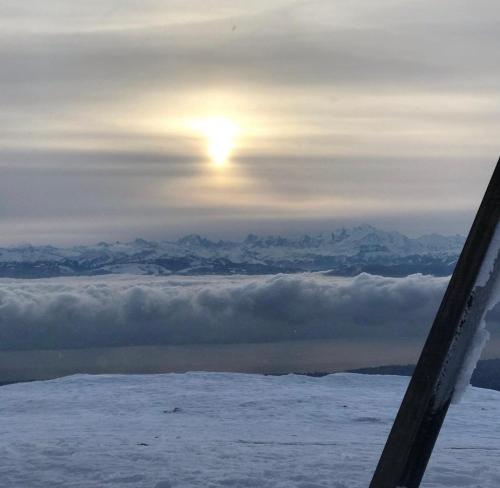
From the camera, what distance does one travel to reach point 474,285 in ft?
15.1

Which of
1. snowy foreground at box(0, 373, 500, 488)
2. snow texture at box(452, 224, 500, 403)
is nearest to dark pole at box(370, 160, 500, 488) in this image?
snow texture at box(452, 224, 500, 403)

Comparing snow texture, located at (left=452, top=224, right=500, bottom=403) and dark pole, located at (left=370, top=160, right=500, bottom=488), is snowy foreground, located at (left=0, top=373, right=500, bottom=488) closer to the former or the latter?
dark pole, located at (left=370, top=160, right=500, bottom=488)

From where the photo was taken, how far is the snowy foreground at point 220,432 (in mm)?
7172

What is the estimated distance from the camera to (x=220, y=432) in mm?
9867

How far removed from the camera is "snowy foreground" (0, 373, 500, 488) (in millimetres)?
7172

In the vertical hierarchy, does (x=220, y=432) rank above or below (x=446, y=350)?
below

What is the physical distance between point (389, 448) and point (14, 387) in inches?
440

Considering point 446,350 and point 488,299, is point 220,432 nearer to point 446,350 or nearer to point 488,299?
point 446,350

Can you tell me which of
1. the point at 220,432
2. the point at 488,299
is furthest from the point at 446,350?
the point at 220,432

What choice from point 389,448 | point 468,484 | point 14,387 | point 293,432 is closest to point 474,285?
point 389,448

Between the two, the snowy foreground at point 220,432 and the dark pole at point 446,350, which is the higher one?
the dark pole at point 446,350

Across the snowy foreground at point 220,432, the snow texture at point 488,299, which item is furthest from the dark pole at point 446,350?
the snowy foreground at point 220,432

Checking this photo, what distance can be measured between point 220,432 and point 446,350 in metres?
5.60

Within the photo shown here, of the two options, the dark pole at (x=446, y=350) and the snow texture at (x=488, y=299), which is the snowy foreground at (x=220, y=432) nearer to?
the dark pole at (x=446, y=350)
